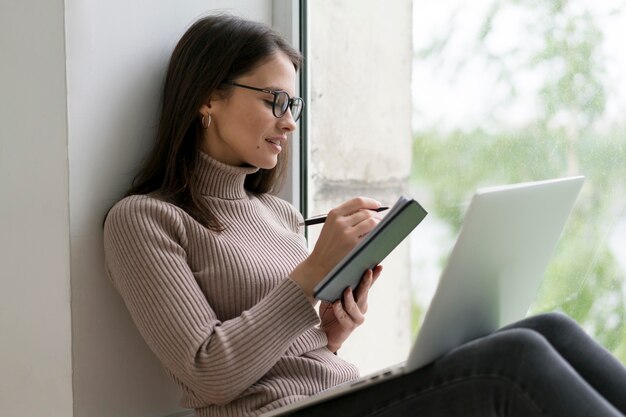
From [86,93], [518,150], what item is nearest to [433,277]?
[518,150]

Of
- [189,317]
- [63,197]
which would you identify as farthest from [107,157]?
[189,317]

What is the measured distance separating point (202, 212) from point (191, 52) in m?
0.32

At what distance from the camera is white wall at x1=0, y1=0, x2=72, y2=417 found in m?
1.55

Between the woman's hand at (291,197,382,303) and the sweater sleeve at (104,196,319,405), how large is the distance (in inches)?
1.1

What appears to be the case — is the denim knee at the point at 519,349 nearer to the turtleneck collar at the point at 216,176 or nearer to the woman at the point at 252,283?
the woman at the point at 252,283

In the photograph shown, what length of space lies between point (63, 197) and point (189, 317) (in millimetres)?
333

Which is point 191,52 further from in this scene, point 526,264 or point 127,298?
point 526,264

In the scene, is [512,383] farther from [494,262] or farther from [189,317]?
[189,317]

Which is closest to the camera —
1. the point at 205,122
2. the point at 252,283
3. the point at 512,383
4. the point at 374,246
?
the point at 512,383

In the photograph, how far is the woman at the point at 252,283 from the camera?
126cm

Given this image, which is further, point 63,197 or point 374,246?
point 63,197

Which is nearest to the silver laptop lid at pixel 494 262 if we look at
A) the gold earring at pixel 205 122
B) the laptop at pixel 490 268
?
the laptop at pixel 490 268

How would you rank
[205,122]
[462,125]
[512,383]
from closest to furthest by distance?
1. [512,383]
2. [205,122]
3. [462,125]

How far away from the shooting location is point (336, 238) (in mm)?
1484
